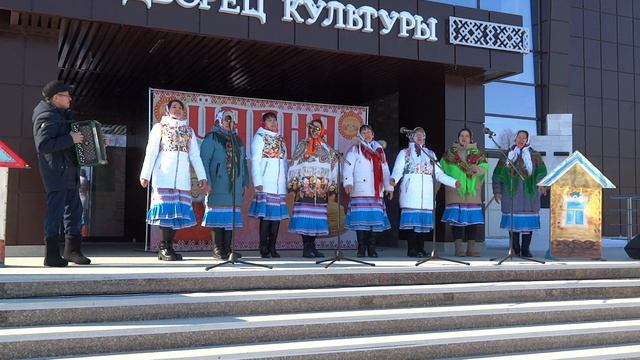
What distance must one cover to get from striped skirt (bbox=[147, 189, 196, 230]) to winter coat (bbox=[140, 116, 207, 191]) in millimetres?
84

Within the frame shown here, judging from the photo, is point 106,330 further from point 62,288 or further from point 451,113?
point 451,113

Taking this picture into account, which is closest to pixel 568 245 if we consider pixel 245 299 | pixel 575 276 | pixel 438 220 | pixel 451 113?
pixel 575 276

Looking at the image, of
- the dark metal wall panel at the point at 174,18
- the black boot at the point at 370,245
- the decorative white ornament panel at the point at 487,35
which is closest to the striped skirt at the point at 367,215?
the black boot at the point at 370,245

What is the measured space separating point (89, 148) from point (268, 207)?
7.54ft

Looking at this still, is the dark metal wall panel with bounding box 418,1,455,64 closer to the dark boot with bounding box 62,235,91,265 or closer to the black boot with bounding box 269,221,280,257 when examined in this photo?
the black boot with bounding box 269,221,280,257

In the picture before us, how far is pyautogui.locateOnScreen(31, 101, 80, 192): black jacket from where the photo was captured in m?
5.91

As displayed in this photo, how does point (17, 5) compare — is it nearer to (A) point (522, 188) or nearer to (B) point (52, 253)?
(B) point (52, 253)

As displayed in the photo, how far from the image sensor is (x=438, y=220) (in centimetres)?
995

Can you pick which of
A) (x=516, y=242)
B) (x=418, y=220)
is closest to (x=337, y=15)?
(x=418, y=220)

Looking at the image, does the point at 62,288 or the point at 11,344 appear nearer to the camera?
the point at 11,344

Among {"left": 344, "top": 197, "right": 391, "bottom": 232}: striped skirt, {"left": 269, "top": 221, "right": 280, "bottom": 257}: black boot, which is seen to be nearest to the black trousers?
{"left": 269, "top": 221, "right": 280, "bottom": 257}: black boot

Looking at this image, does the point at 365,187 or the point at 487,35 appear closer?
the point at 365,187

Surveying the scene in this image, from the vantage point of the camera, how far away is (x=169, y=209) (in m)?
6.92

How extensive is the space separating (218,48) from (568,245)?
18.5ft
